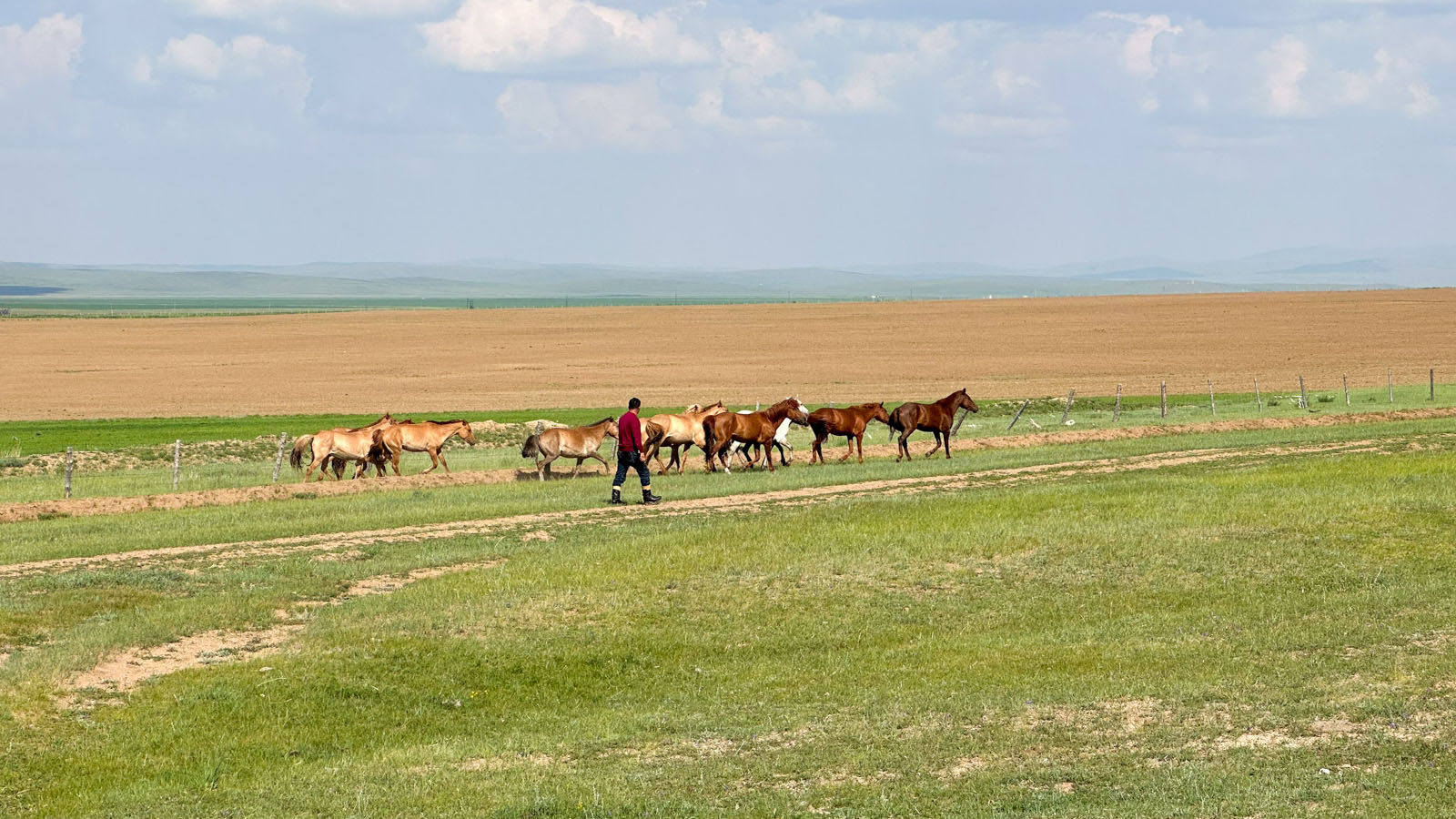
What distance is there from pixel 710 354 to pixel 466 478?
6063 centimetres

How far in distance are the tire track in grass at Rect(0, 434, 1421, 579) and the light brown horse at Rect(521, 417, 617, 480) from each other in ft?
21.7

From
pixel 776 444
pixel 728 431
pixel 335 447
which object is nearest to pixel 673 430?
pixel 728 431

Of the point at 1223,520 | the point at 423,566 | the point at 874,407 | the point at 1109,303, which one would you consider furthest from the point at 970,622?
the point at 1109,303

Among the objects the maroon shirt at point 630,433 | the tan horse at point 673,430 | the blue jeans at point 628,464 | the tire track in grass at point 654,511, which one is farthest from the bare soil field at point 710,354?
the maroon shirt at point 630,433

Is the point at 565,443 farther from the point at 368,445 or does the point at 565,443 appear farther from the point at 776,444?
the point at 776,444

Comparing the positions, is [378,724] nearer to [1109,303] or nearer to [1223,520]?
Answer: [1223,520]

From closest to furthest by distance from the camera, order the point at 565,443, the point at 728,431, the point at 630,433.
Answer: the point at 630,433 < the point at 565,443 < the point at 728,431

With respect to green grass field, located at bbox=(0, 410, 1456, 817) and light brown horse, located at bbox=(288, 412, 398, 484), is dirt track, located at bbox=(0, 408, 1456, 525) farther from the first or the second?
green grass field, located at bbox=(0, 410, 1456, 817)

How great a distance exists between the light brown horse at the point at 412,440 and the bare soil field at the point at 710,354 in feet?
77.7

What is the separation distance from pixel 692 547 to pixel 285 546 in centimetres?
664

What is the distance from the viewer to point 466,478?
118ft

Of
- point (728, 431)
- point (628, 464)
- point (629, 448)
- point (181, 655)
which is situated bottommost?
point (181, 655)

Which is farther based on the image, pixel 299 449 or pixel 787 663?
pixel 299 449

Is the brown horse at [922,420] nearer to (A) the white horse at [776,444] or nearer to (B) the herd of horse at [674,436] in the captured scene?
(B) the herd of horse at [674,436]
